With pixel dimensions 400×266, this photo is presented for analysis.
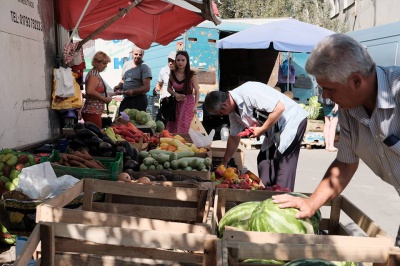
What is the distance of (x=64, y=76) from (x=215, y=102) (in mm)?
2959

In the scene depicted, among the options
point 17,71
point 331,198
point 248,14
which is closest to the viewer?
point 331,198

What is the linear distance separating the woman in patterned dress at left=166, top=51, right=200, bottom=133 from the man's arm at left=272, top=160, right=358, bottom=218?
546cm

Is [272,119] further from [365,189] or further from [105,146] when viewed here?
[365,189]

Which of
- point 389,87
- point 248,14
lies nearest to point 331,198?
point 389,87

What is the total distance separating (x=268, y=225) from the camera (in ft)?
7.66

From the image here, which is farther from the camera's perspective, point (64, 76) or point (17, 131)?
point (64, 76)

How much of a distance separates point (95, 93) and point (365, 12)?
1750cm

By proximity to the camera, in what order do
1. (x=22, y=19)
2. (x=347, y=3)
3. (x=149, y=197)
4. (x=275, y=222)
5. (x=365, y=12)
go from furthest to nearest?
(x=347, y=3), (x=365, y=12), (x=22, y=19), (x=149, y=197), (x=275, y=222)

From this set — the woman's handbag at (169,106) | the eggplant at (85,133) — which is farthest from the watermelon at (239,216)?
the woman's handbag at (169,106)

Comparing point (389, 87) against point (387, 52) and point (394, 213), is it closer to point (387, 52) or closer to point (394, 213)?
point (394, 213)

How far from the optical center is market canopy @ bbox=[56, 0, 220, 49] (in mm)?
7359

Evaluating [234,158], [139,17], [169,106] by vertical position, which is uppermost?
[139,17]

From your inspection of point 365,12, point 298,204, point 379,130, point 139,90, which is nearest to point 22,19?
point 139,90

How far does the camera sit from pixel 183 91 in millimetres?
8086
